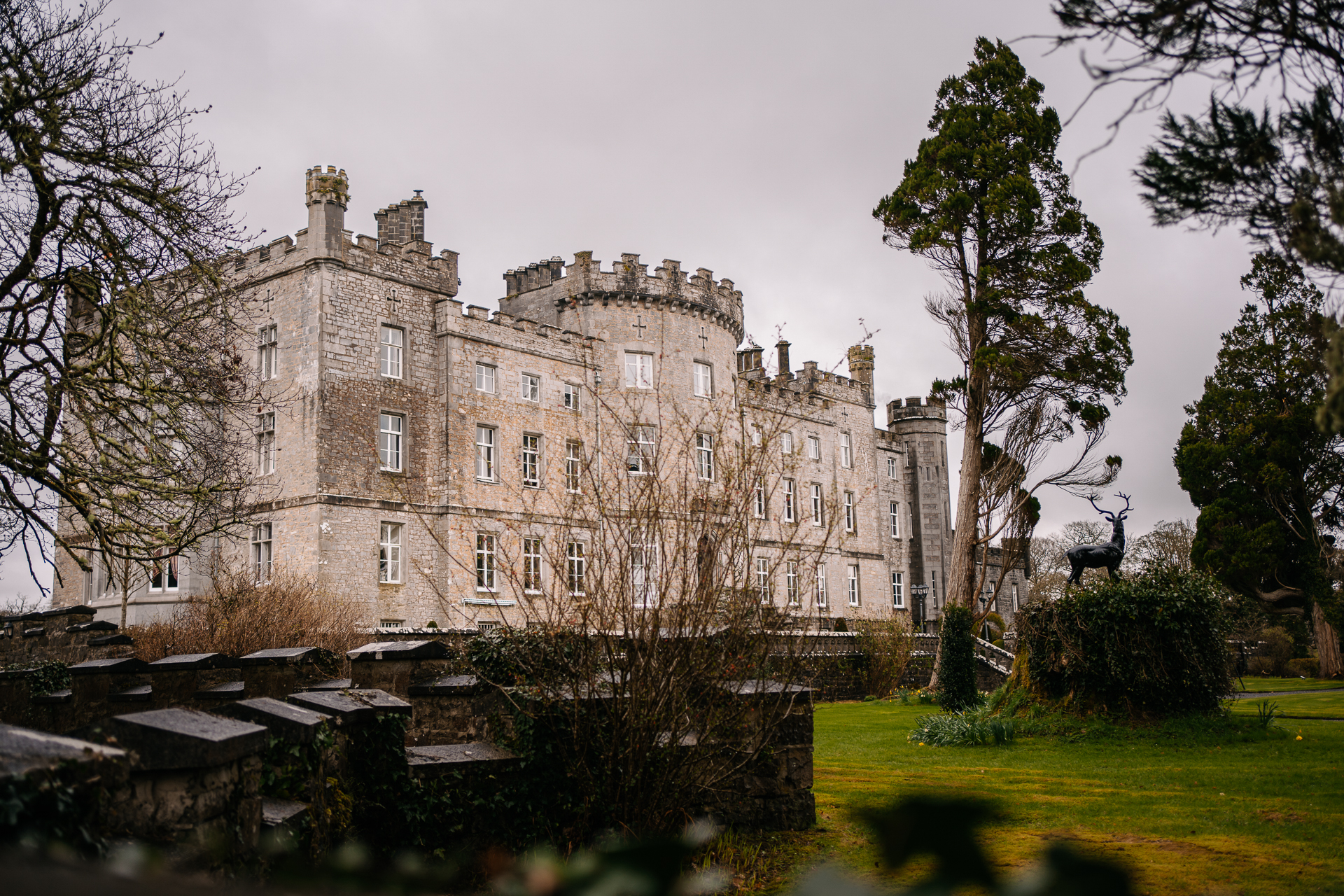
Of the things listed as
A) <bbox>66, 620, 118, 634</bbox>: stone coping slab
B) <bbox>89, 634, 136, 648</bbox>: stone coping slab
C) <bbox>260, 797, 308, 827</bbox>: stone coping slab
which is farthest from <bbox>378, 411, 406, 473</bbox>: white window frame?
<bbox>260, 797, 308, 827</bbox>: stone coping slab

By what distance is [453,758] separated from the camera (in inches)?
243

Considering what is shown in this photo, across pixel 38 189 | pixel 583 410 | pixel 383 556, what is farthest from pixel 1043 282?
pixel 38 189

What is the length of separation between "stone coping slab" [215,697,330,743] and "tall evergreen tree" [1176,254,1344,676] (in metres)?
A: 30.4

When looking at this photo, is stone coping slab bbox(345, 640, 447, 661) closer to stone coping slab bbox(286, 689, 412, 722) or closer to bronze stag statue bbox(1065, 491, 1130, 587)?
stone coping slab bbox(286, 689, 412, 722)

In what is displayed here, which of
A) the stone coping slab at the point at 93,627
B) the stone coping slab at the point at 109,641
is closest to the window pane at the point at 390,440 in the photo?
the stone coping slab at the point at 93,627

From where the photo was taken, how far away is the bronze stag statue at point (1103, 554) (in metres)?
14.8

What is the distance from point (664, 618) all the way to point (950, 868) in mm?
5501

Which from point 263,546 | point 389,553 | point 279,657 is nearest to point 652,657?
point 279,657

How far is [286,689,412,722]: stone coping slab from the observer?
221 inches

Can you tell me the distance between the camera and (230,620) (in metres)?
16.2

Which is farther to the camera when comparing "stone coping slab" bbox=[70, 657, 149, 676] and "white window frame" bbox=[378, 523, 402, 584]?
"white window frame" bbox=[378, 523, 402, 584]

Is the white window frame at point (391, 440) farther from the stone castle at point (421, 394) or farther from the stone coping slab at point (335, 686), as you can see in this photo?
the stone coping slab at point (335, 686)

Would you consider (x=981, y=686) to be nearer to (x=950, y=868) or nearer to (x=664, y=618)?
(x=664, y=618)

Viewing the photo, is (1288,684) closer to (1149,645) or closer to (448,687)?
(1149,645)
